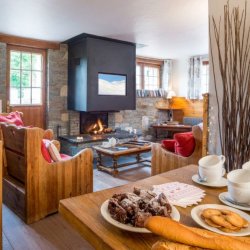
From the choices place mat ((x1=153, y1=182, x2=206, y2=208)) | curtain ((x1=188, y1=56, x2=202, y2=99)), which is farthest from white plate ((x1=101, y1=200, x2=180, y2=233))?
curtain ((x1=188, y1=56, x2=202, y2=99))

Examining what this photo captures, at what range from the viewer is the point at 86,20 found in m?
4.26

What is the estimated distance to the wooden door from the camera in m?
5.28

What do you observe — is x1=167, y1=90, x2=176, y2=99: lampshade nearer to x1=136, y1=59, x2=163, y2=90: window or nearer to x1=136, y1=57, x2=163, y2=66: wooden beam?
x1=136, y1=59, x2=163, y2=90: window

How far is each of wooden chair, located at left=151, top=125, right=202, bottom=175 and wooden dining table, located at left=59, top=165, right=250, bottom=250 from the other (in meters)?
2.00

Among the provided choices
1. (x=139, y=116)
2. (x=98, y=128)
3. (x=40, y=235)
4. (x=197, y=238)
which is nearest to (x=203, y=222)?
(x=197, y=238)

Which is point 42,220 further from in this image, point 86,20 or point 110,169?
point 86,20

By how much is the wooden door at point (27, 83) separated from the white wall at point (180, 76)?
3.99m

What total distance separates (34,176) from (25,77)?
3.54m

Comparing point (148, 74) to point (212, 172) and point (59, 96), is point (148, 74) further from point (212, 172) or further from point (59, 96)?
point (212, 172)

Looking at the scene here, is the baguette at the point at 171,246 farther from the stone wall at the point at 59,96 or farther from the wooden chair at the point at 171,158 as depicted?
the stone wall at the point at 59,96

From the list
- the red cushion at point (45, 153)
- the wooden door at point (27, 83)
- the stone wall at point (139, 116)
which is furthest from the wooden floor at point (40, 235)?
the stone wall at point (139, 116)

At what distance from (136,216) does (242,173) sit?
0.55 m

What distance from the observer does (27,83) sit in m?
5.48

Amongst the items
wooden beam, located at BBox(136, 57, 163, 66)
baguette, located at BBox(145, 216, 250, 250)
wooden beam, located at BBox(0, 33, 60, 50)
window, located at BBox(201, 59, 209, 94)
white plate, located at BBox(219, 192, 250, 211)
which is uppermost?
wooden beam, located at BBox(136, 57, 163, 66)
